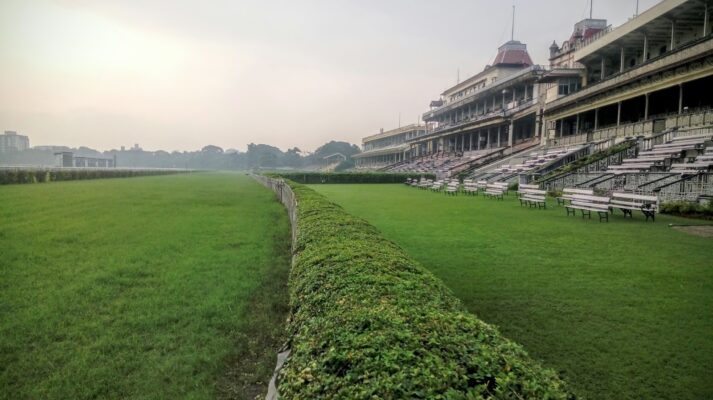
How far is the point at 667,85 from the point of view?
2456cm

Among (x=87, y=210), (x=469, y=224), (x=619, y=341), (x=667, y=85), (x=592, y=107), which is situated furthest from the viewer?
(x=592, y=107)

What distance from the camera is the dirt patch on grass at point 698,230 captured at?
35.3ft

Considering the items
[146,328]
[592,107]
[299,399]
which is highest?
[592,107]

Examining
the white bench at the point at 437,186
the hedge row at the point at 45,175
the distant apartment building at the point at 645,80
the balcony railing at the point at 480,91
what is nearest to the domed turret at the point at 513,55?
the balcony railing at the point at 480,91

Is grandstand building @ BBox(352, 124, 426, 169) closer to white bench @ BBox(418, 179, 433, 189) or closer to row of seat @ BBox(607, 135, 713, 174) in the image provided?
white bench @ BBox(418, 179, 433, 189)

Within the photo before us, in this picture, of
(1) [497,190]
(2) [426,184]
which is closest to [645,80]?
(1) [497,190]

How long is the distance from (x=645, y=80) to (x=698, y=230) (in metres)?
19.5

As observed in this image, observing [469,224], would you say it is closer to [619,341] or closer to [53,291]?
[619,341]

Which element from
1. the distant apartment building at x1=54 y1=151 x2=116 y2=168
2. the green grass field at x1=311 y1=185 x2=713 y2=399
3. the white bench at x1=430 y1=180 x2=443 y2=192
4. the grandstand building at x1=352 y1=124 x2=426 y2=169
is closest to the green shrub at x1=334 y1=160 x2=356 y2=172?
the grandstand building at x1=352 y1=124 x2=426 y2=169

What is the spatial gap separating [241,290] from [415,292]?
12.6ft

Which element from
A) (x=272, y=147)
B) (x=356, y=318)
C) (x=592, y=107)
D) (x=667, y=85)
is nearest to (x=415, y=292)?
(x=356, y=318)

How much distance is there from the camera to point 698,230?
11375 mm

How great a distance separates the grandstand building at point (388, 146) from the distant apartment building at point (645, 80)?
1556 inches

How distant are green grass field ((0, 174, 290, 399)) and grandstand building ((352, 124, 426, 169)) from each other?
69392mm
